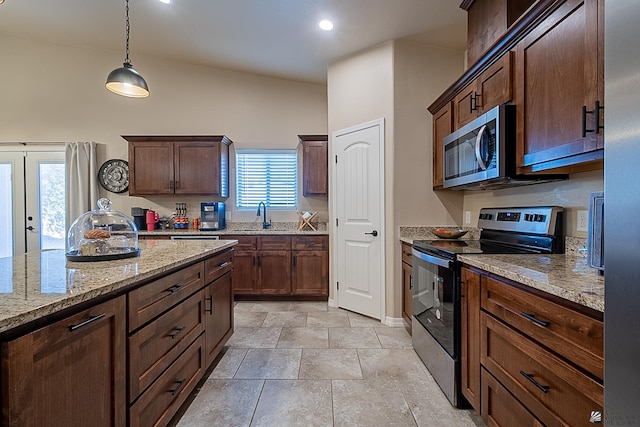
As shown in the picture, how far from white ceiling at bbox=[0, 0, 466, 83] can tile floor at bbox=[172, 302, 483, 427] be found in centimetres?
303

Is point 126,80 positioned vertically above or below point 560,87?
above

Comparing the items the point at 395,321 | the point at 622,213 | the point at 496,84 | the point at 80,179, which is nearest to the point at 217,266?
the point at 395,321

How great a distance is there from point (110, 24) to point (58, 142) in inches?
82.9

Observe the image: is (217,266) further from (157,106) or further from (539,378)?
(157,106)

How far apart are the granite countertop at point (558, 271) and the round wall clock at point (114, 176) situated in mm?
4937

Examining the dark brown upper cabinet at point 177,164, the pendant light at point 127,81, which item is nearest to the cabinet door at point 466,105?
the pendant light at point 127,81

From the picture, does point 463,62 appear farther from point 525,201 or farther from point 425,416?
point 425,416

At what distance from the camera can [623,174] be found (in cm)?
64

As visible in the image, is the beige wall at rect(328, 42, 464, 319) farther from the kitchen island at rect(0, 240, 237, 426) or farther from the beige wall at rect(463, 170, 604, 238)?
the kitchen island at rect(0, 240, 237, 426)

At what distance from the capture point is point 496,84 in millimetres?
1935

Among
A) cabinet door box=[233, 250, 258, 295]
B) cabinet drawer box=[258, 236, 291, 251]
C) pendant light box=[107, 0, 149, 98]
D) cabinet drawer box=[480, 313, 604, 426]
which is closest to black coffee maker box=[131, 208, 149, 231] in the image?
cabinet door box=[233, 250, 258, 295]

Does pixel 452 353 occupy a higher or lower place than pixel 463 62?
lower

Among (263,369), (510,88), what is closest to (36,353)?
(263,369)

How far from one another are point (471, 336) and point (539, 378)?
1.68 feet
